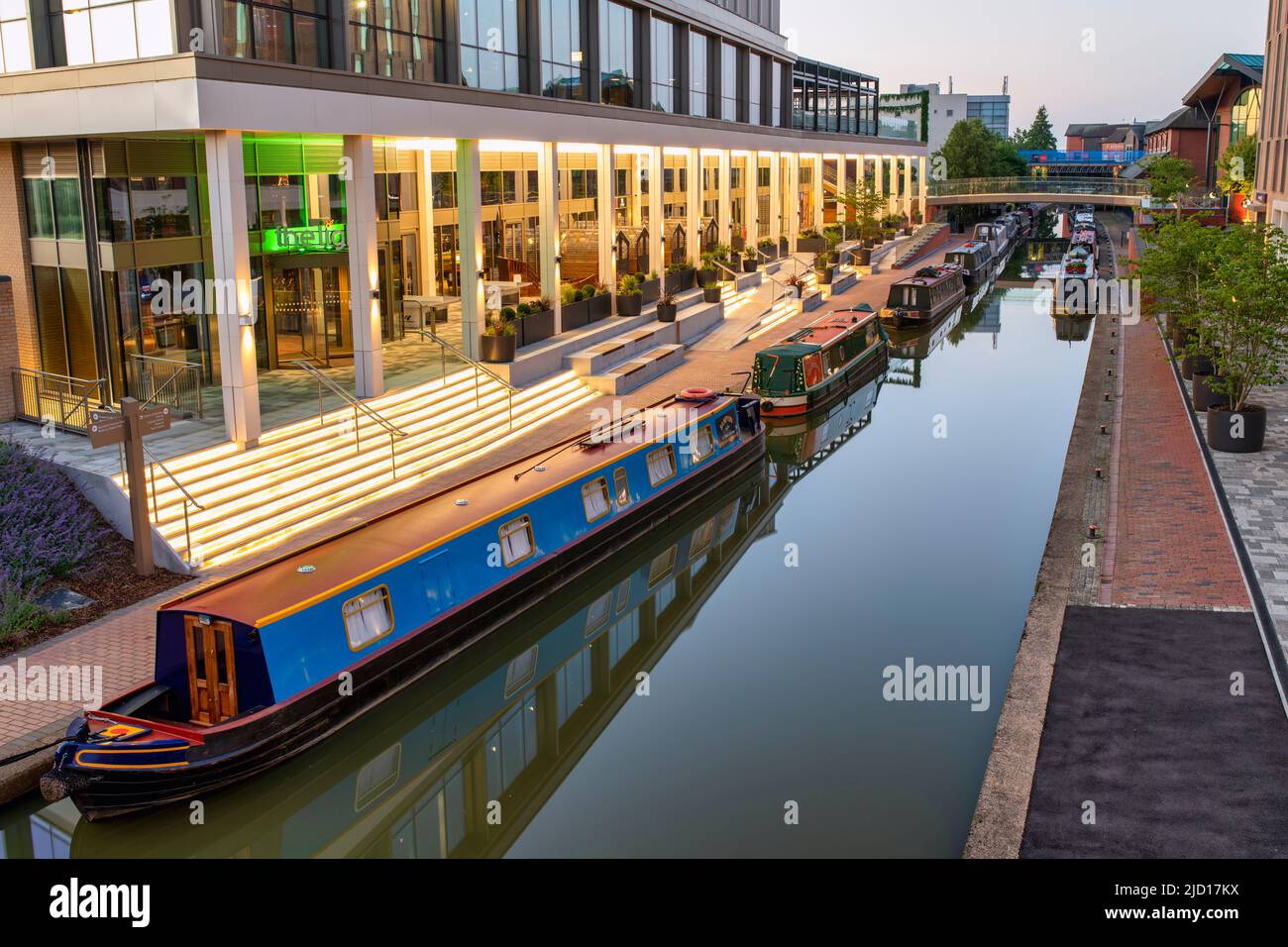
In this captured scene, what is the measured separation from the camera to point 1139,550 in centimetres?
1634

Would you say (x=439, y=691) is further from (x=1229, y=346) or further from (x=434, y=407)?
(x=1229, y=346)

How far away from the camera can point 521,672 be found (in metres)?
Answer: 15.6

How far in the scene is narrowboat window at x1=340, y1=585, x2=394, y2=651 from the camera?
13195 millimetres

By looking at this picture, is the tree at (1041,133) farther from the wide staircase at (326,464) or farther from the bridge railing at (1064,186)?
the wide staircase at (326,464)

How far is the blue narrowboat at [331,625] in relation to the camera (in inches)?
451

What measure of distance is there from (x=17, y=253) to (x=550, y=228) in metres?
12.7

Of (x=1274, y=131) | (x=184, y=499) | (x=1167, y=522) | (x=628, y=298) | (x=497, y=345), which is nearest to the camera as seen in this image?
(x=184, y=499)

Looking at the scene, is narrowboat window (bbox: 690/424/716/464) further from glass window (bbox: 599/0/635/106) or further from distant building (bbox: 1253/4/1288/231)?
distant building (bbox: 1253/4/1288/231)

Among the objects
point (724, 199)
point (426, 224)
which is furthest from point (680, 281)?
point (426, 224)

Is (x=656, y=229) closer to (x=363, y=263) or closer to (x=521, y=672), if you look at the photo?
(x=363, y=263)

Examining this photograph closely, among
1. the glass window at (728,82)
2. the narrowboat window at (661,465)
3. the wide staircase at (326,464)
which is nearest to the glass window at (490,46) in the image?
the wide staircase at (326,464)

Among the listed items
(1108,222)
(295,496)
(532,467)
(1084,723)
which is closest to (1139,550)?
(1084,723)

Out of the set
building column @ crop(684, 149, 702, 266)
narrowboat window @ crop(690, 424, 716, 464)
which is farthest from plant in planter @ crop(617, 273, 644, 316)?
narrowboat window @ crop(690, 424, 716, 464)

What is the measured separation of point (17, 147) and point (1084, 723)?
825 inches
